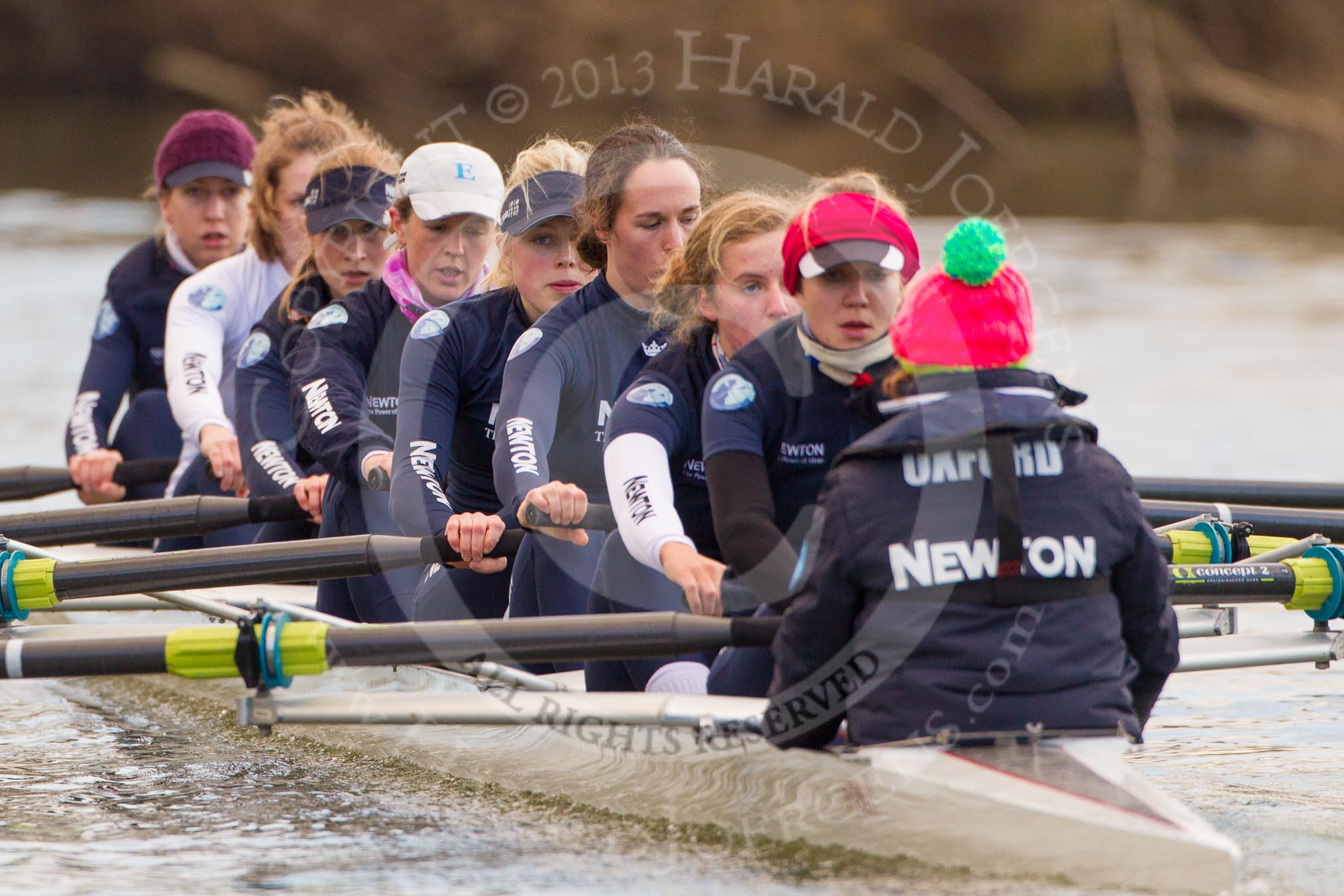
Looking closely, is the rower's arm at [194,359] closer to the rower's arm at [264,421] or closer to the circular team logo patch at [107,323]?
the rower's arm at [264,421]

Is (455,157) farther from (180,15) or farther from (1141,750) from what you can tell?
(180,15)

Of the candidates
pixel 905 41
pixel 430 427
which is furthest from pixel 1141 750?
pixel 905 41

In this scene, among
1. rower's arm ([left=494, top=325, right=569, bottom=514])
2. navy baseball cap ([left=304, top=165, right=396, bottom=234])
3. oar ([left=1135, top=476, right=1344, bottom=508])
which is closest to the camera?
rower's arm ([left=494, top=325, right=569, bottom=514])

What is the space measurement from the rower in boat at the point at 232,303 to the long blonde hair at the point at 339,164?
0.69 ft

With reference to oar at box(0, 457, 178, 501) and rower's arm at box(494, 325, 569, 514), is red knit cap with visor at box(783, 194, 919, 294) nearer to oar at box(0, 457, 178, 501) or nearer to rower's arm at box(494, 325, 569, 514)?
rower's arm at box(494, 325, 569, 514)

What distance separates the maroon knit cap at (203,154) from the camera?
5.80m

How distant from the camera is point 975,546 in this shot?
2.55m

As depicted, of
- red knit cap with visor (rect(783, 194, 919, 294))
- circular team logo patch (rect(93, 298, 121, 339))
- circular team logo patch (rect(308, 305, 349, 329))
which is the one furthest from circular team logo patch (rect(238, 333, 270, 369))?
red knit cap with visor (rect(783, 194, 919, 294))

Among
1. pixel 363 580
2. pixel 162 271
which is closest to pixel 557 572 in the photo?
pixel 363 580

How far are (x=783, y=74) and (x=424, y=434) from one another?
63.8ft

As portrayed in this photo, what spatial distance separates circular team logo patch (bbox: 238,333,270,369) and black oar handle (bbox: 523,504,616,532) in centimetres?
169

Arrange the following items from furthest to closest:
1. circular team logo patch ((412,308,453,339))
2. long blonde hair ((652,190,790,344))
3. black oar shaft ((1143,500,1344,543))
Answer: black oar shaft ((1143,500,1344,543))
circular team logo patch ((412,308,453,339))
long blonde hair ((652,190,790,344))

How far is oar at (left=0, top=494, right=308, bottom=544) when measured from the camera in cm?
448

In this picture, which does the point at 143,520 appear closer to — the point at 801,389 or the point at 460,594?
the point at 460,594
